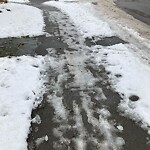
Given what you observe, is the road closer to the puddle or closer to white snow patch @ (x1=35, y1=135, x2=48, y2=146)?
white snow patch @ (x1=35, y1=135, x2=48, y2=146)

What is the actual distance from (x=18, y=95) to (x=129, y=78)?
255 centimetres

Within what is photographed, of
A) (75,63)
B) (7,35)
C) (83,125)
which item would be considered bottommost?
(7,35)

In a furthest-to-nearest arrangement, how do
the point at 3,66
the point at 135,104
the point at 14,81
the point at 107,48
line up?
the point at 107,48, the point at 3,66, the point at 14,81, the point at 135,104

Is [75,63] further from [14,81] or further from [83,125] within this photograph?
[83,125]

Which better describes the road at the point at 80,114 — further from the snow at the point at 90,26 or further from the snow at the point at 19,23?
the snow at the point at 19,23

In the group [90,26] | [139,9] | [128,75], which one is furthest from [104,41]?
[139,9]

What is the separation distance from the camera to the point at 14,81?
22.8 feet

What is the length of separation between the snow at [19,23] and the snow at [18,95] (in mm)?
3232

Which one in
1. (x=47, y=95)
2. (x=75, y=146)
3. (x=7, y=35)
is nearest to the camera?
(x=75, y=146)

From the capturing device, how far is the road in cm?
491

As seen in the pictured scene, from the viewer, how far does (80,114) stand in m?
5.73

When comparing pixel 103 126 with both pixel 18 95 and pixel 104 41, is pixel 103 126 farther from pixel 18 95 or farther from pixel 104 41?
pixel 104 41

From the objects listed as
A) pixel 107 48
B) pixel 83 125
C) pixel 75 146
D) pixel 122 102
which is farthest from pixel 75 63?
pixel 75 146

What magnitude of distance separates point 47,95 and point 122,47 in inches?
157
